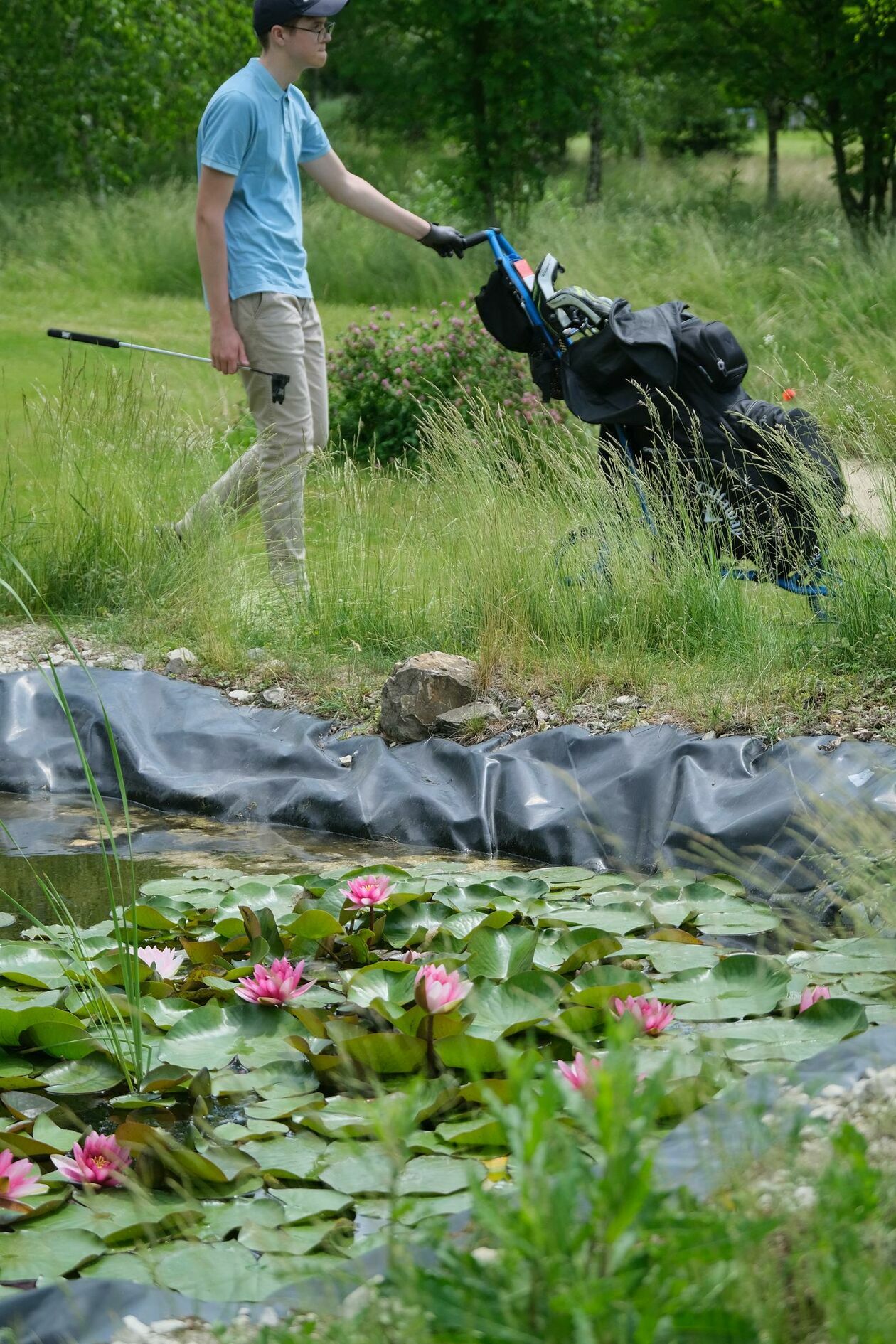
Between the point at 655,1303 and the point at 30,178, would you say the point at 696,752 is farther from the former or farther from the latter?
the point at 30,178

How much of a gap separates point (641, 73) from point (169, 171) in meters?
8.35

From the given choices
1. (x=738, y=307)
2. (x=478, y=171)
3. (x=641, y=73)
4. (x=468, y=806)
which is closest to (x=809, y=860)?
(x=468, y=806)

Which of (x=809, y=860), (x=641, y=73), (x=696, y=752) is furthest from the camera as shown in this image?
(x=641, y=73)

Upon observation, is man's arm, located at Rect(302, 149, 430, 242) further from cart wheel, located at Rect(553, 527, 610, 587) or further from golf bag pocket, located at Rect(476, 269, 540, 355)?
cart wheel, located at Rect(553, 527, 610, 587)

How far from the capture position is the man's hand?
16.2 ft

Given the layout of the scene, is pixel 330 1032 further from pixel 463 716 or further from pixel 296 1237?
pixel 463 716

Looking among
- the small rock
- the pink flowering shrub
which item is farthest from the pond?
the pink flowering shrub

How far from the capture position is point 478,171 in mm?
14867

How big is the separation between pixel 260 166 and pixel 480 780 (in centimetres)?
238

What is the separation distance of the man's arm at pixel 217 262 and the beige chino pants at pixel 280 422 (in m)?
0.10

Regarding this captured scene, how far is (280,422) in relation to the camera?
5.17 meters

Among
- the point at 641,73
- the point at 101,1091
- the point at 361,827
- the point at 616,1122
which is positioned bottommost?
the point at 361,827

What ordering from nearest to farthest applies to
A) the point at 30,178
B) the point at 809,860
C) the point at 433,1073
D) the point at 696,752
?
the point at 433,1073
the point at 809,860
the point at 696,752
the point at 30,178

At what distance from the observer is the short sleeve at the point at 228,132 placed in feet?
15.4
